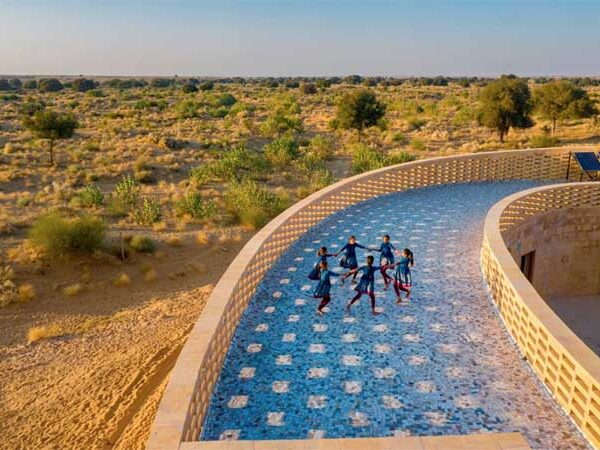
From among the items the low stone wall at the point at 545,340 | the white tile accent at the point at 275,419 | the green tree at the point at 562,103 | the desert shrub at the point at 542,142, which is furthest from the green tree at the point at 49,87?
the white tile accent at the point at 275,419

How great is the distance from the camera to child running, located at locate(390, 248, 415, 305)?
9.05 meters

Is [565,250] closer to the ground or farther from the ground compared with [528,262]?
farther from the ground

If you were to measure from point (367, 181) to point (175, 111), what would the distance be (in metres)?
38.7

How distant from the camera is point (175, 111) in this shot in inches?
2004

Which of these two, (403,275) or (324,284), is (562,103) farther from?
(324,284)

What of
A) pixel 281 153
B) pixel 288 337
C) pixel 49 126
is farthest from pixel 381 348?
pixel 49 126

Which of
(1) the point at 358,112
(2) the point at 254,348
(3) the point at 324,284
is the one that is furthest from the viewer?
(1) the point at 358,112

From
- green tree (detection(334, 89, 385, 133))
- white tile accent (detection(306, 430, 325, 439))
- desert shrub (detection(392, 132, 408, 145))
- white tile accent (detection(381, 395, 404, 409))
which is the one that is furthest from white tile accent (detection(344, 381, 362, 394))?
green tree (detection(334, 89, 385, 133))

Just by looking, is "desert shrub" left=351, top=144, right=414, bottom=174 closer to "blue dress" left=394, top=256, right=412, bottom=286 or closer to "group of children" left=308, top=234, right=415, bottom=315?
"group of children" left=308, top=234, right=415, bottom=315

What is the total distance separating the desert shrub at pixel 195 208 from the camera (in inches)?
789

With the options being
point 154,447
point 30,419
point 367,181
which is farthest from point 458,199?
point 154,447

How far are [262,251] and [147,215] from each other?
10797 mm

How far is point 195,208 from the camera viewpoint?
20.1 m

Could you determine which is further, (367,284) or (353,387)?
(367,284)
